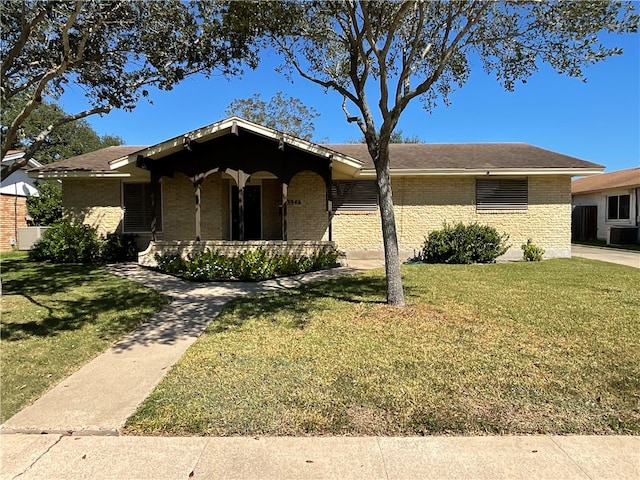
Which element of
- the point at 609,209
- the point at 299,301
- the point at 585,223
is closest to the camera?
the point at 299,301

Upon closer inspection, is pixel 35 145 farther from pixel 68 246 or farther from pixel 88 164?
pixel 88 164

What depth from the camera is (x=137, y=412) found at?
3426 millimetres

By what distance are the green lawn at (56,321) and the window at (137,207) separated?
150 inches

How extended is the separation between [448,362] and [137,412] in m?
3.15

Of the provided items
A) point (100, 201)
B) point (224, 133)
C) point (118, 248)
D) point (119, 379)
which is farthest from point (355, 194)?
point (119, 379)

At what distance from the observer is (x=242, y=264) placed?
34.0 feet

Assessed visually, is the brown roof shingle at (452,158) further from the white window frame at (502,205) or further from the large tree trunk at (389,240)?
the large tree trunk at (389,240)

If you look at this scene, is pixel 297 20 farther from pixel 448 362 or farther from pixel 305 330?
pixel 448 362

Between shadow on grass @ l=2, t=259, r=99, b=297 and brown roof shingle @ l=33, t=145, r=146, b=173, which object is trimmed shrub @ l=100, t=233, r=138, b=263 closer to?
shadow on grass @ l=2, t=259, r=99, b=297

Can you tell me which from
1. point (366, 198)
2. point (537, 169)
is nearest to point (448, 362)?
point (366, 198)

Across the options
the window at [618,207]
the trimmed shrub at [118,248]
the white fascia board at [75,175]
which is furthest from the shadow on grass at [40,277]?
the window at [618,207]

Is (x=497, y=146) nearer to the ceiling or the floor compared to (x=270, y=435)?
nearer to the ceiling

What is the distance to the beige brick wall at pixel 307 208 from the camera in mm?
14148

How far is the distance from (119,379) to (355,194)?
10942 mm
